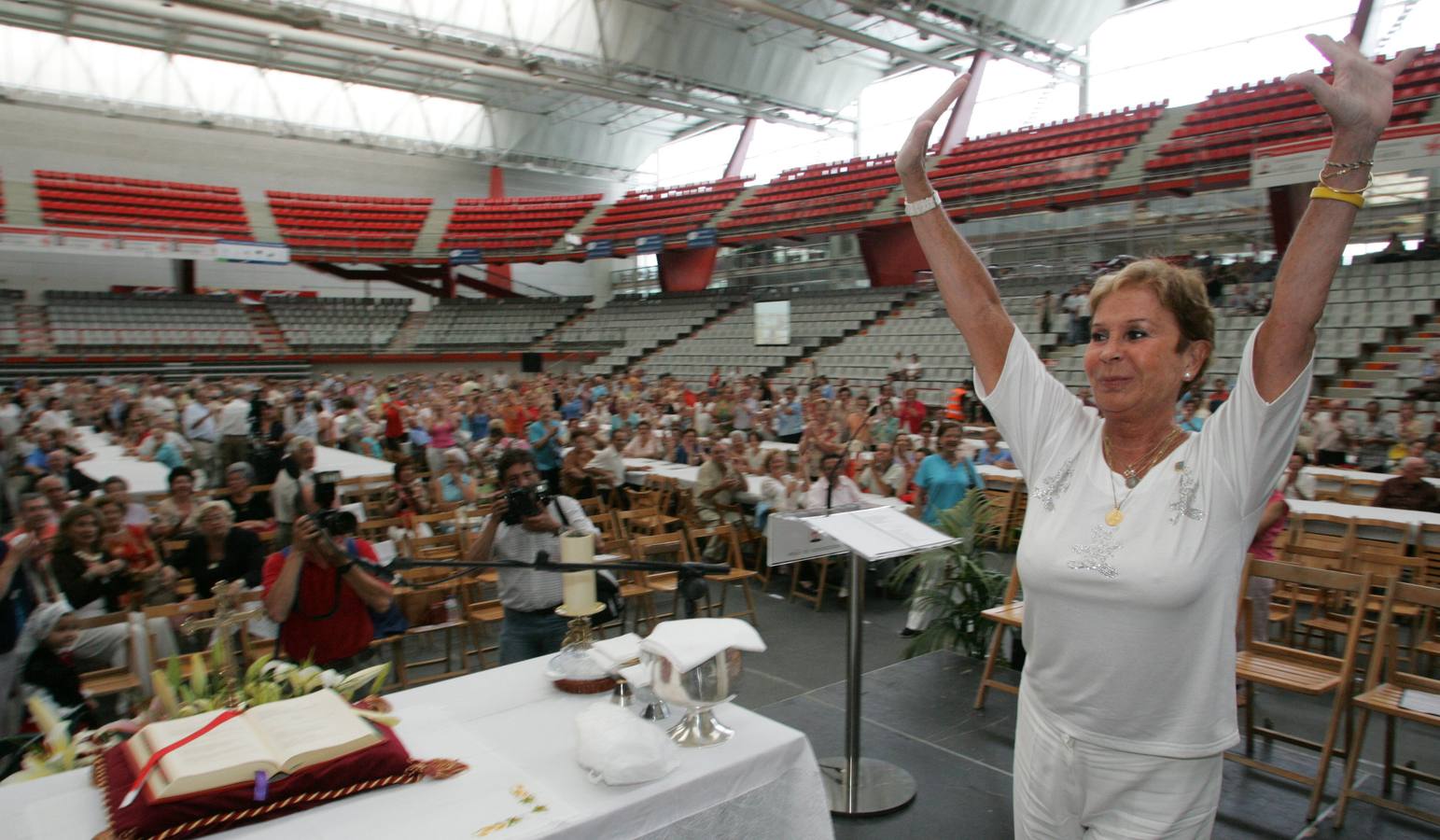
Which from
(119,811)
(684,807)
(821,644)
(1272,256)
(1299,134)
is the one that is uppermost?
(1299,134)

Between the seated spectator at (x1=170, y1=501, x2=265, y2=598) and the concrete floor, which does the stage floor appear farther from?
the seated spectator at (x1=170, y1=501, x2=265, y2=598)

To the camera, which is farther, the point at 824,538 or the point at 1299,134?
the point at 1299,134

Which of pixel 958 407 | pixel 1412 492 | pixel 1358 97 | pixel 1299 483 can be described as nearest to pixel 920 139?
pixel 1358 97

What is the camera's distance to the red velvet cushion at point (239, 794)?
1438 mm

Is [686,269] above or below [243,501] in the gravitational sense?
above

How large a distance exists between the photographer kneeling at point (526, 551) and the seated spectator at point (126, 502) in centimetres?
332

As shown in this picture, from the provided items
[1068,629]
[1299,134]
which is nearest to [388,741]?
[1068,629]

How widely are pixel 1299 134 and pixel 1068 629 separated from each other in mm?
15290

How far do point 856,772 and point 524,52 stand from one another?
19757 mm

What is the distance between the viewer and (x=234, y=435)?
9.68m

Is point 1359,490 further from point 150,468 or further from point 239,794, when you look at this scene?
point 150,468

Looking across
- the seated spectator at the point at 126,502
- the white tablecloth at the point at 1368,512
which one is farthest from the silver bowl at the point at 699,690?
the white tablecloth at the point at 1368,512

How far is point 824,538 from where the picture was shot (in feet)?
11.9

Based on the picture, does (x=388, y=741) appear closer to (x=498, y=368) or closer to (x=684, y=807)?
(x=684, y=807)
